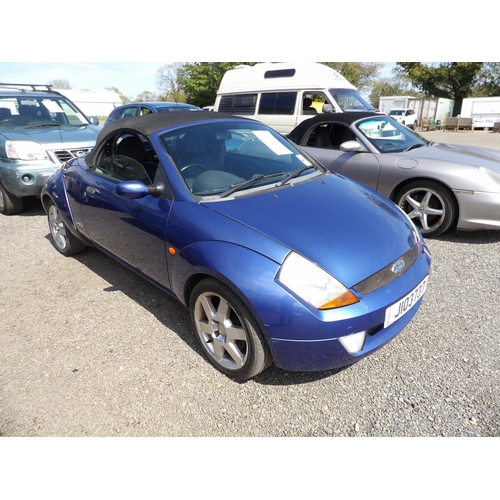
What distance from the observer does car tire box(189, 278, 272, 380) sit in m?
2.11

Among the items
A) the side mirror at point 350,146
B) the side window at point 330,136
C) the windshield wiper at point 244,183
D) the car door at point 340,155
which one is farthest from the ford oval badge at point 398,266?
the side window at point 330,136

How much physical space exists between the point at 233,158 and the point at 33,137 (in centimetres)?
417

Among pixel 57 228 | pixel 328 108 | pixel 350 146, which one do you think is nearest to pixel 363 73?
pixel 328 108

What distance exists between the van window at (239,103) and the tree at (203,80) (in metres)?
24.9

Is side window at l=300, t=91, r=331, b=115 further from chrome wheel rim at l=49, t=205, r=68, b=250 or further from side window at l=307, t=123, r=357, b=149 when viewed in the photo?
chrome wheel rim at l=49, t=205, r=68, b=250

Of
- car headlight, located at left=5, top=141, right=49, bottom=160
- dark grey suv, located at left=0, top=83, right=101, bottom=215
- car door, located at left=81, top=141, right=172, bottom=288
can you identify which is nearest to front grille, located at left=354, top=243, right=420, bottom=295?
car door, located at left=81, top=141, right=172, bottom=288

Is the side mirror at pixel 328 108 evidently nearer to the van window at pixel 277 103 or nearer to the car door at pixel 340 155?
the van window at pixel 277 103

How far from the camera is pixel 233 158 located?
10.1 ft

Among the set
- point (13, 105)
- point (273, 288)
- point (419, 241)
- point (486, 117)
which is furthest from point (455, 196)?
point (486, 117)

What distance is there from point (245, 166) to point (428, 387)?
2030 mm

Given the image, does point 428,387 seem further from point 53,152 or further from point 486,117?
point 486,117

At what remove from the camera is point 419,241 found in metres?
2.60

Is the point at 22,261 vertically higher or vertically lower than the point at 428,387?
lower

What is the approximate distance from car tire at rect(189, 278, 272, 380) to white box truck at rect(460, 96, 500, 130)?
32088 millimetres
